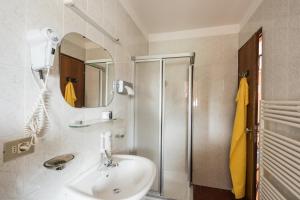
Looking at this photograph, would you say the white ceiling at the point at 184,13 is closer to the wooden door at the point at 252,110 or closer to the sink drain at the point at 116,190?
the wooden door at the point at 252,110

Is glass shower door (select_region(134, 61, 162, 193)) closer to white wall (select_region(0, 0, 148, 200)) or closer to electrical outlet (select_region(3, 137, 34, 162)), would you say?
white wall (select_region(0, 0, 148, 200))

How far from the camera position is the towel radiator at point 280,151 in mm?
1093

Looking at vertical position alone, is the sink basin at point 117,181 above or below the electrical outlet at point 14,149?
below

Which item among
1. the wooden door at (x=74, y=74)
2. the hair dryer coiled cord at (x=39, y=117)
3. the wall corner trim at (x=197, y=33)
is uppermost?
the wall corner trim at (x=197, y=33)

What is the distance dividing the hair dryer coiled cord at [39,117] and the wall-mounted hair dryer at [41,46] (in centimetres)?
6

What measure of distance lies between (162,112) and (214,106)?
103 centimetres

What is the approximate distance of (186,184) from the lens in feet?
7.37

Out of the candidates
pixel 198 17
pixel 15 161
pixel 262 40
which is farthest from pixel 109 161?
pixel 198 17

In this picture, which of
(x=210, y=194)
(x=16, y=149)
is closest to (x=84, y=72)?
(x=16, y=149)

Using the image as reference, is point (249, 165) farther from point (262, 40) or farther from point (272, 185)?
point (262, 40)

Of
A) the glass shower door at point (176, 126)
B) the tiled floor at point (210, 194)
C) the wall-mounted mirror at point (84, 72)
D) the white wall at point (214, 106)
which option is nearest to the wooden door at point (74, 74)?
the wall-mounted mirror at point (84, 72)

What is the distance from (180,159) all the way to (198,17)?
2056 millimetres

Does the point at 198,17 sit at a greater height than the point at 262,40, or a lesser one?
greater

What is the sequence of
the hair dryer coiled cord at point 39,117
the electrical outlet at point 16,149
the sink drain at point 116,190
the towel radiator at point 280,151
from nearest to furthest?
the electrical outlet at point 16,149 < the hair dryer coiled cord at point 39,117 < the towel radiator at point 280,151 < the sink drain at point 116,190
